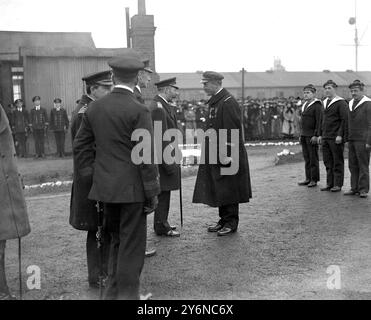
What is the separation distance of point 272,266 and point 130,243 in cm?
183

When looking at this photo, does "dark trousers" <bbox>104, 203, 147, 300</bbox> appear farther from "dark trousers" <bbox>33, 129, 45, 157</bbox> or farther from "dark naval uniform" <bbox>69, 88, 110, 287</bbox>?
"dark trousers" <bbox>33, 129, 45, 157</bbox>

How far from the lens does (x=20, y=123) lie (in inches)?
629

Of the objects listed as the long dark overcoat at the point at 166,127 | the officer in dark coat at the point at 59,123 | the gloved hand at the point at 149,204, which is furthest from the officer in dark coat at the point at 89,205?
the officer in dark coat at the point at 59,123

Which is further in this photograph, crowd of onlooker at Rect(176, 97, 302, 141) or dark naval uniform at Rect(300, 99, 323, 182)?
crowd of onlooker at Rect(176, 97, 302, 141)

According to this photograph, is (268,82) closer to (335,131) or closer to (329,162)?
(329,162)

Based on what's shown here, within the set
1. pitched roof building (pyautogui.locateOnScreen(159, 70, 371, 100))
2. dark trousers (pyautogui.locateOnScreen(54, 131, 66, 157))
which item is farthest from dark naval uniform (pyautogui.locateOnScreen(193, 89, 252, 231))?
pitched roof building (pyautogui.locateOnScreen(159, 70, 371, 100))

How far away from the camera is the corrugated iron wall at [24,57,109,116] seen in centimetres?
1568

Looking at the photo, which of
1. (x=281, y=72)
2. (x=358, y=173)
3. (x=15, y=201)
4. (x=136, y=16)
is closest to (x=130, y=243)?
(x=15, y=201)

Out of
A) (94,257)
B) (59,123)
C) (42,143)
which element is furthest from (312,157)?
(42,143)

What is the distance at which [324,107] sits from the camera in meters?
9.09

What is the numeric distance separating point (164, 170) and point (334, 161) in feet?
13.6

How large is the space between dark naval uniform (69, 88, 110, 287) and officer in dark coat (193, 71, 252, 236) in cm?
→ 204

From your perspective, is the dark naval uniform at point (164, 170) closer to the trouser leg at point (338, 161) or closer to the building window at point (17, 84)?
the trouser leg at point (338, 161)
